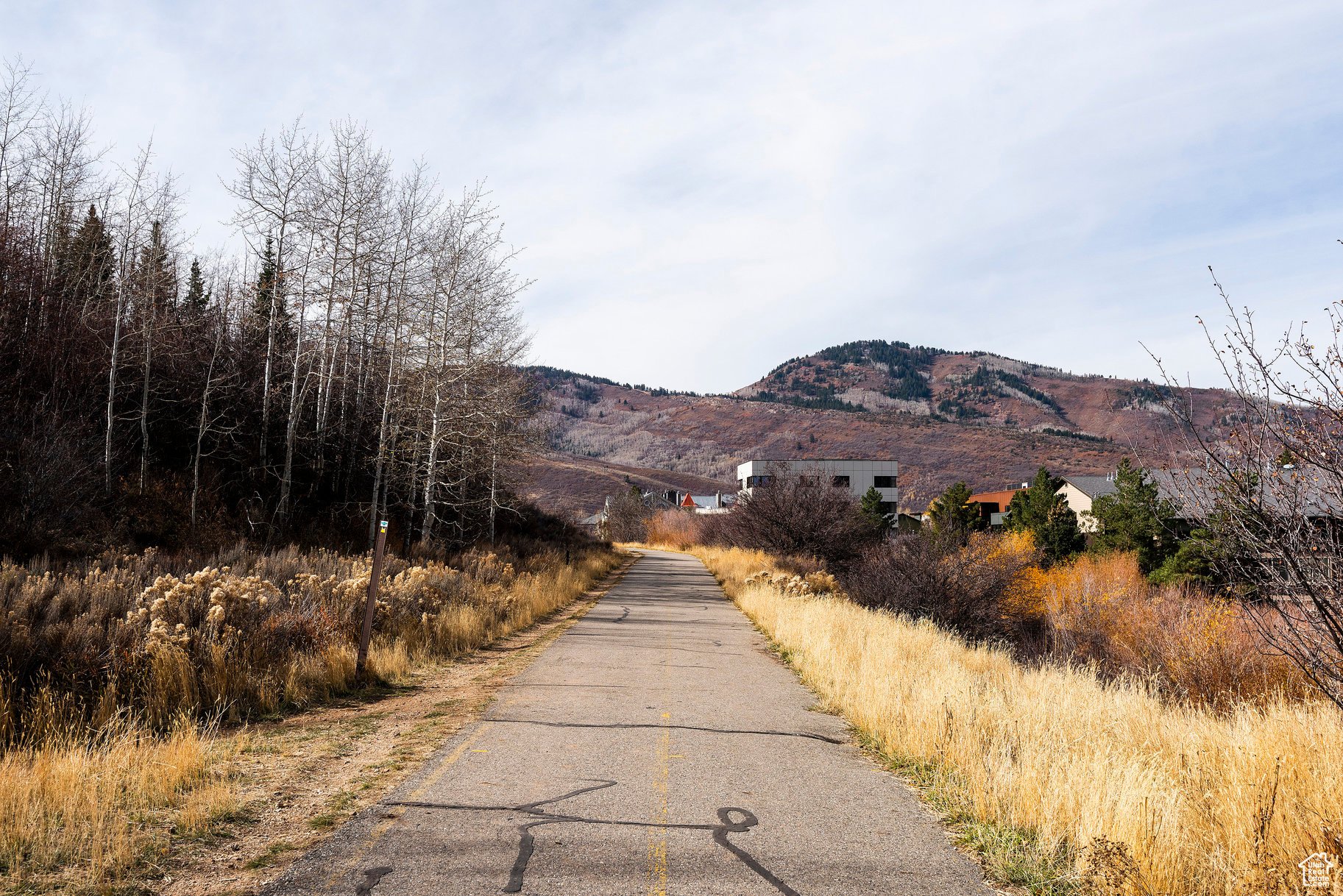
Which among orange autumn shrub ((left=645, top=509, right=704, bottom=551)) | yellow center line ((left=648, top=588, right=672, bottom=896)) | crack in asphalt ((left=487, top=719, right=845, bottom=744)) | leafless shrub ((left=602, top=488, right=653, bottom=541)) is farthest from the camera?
leafless shrub ((left=602, top=488, right=653, bottom=541))

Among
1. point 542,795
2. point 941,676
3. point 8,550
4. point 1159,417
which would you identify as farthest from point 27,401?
point 1159,417

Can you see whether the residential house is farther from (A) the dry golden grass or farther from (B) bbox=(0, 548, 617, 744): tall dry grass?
(A) the dry golden grass

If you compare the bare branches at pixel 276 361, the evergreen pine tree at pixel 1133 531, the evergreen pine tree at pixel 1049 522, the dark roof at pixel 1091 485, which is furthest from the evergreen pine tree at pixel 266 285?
the dark roof at pixel 1091 485

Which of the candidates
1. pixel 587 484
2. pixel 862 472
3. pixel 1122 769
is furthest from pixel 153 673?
pixel 587 484

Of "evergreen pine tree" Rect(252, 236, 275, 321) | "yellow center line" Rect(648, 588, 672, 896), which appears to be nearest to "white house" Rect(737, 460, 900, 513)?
"evergreen pine tree" Rect(252, 236, 275, 321)

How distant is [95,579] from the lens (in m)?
11.1

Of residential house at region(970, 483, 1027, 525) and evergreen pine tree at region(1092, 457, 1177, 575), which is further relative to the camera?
residential house at region(970, 483, 1027, 525)

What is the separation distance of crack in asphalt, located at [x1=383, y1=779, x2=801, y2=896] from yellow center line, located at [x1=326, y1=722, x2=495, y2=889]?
0.16 meters

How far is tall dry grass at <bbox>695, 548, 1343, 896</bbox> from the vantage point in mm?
4301

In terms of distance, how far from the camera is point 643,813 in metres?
5.53

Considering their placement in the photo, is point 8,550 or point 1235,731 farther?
point 8,550

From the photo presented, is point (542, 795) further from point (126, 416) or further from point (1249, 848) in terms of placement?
point (126, 416)

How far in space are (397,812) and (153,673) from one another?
485 centimetres

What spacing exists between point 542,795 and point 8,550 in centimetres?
1520
